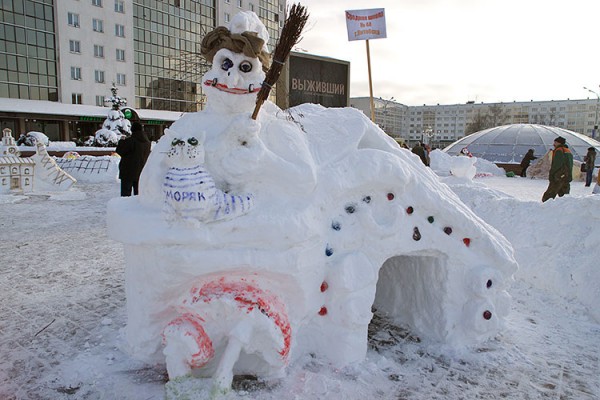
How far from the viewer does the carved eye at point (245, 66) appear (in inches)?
115

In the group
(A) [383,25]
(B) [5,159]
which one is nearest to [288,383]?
(A) [383,25]

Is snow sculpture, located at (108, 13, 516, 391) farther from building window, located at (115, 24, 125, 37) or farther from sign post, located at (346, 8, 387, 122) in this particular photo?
building window, located at (115, 24, 125, 37)

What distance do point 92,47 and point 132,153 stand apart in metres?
27.1

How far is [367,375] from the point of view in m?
3.02

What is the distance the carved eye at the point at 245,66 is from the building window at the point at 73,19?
3193cm

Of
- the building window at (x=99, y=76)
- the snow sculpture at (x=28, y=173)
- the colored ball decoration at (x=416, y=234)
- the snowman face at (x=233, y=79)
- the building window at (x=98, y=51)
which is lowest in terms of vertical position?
the snow sculpture at (x=28, y=173)

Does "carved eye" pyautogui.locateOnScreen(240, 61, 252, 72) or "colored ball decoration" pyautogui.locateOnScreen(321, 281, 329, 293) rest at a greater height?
"carved eye" pyautogui.locateOnScreen(240, 61, 252, 72)

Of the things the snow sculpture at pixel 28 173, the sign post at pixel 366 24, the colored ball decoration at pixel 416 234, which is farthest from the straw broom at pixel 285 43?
the snow sculpture at pixel 28 173

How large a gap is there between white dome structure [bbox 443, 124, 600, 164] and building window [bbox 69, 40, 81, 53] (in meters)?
24.2

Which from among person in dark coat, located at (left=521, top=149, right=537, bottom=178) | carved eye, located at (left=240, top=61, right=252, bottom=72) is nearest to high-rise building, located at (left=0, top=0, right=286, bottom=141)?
person in dark coat, located at (left=521, top=149, right=537, bottom=178)

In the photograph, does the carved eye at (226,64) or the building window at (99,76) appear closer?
the carved eye at (226,64)

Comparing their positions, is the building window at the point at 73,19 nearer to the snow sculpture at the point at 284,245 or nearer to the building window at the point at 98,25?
the building window at the point at 98,25

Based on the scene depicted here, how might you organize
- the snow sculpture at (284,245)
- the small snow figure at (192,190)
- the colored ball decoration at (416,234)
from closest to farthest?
the small snow figure at (192,190), the snow sculpture at (284,245), the colored ball decoration at (416,234)

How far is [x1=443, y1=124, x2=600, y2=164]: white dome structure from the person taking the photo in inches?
865
